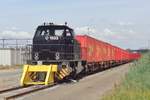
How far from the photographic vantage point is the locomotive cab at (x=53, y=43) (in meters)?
27.0

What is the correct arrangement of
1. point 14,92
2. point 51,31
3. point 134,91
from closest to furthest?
point 134,91 < point 14,92 < point 51,31

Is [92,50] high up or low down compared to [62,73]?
up

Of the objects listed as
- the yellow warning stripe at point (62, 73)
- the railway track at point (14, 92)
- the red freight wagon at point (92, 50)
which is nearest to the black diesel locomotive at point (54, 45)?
the yellow warning stripe at point (62, 73)

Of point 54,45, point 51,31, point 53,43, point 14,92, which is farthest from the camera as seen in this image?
point 51,31

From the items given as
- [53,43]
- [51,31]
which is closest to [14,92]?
[53,43]

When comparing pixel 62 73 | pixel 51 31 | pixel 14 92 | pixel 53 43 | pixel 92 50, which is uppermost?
pixel 51 31

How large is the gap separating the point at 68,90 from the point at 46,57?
4.70 m

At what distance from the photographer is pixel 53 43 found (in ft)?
89.9

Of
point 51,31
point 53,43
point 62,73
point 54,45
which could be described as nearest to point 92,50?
point 51,31

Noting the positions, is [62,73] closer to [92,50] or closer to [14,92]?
[14,92]

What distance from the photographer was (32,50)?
2722 cm

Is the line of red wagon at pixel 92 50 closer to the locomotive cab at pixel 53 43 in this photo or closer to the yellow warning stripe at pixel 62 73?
the locomotive cab at pixel 53 43

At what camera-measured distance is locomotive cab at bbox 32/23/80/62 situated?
88.6 feet

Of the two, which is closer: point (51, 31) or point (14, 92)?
point (14, 92)
